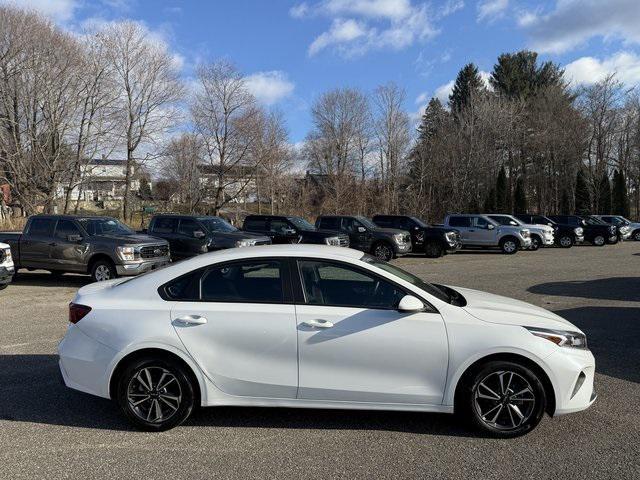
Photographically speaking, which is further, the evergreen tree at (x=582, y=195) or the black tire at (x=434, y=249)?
the evergreen tree at (x=582, y=195)

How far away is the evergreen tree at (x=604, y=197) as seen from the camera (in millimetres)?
48469

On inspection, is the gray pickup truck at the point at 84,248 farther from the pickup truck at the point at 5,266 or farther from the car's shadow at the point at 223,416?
the car's shadow at the point at 223,416

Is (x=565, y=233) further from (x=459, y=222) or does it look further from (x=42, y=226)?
(x=42, y=226)

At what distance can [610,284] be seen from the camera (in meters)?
12.8

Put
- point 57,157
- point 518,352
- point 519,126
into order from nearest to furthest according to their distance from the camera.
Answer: point 518,352, point 57,157, point 519,126

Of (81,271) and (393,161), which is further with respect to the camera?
(393,161)

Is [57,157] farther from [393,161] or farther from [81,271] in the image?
[393,161]

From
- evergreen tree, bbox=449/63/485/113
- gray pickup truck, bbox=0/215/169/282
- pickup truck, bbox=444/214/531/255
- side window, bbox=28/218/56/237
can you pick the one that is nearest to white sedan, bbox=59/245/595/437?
gray pickup truck, bbox=0/215/169/282

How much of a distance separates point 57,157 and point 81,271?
28.7m

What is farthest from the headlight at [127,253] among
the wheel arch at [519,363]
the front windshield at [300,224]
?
the wheel arch at [519,363]

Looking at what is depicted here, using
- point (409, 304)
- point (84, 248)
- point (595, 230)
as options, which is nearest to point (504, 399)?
point (409, 304)

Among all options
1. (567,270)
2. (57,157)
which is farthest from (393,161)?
(567,270)

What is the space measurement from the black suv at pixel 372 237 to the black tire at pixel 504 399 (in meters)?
16.1

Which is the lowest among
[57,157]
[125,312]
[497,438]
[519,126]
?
[497,438]
